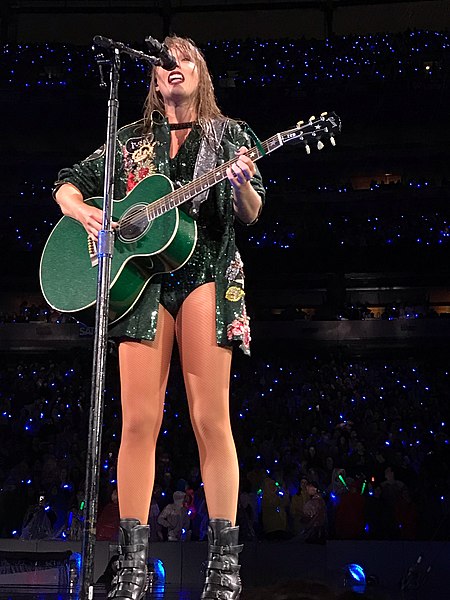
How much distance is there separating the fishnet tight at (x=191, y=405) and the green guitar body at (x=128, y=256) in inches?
6.7

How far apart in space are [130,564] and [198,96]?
181cm

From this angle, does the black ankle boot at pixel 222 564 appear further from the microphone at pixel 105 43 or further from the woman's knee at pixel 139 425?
the microphone at pixel 105 43

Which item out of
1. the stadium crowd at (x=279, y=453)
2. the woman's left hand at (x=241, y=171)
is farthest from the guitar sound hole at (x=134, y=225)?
the stadium crowd at (x=279, y=453)

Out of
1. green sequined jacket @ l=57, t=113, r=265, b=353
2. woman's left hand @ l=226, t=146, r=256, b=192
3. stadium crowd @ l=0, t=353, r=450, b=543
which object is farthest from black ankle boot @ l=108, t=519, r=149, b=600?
stadium crowd @ l=0, t=353, r=450, b=543

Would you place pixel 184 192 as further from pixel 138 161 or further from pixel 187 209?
pixel 138 161

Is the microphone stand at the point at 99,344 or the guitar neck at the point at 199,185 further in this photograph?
the guitar neck at the point at 199,185

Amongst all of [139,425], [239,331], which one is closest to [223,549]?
[139,425]

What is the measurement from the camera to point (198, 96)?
3.24m

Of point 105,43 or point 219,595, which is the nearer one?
point 219,595

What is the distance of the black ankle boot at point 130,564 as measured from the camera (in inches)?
106

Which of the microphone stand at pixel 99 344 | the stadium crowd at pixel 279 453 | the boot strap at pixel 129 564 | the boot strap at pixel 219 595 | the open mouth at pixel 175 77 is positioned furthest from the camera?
the stadium crowd at pixel 279 453

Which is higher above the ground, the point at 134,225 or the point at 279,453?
the point at 134,225

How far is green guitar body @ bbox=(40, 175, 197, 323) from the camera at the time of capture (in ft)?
9.52

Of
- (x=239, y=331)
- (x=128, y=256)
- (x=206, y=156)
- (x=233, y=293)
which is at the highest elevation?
(x=206, y=156)
